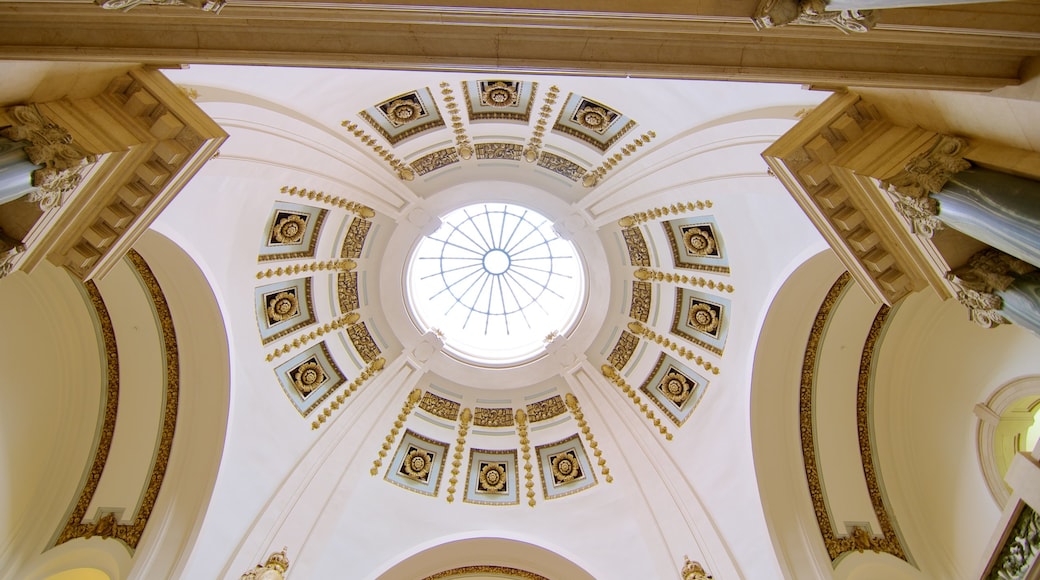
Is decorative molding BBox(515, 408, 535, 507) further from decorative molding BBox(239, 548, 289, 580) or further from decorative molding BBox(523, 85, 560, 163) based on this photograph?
decorative molding BBox(523, 85, 560, 163)

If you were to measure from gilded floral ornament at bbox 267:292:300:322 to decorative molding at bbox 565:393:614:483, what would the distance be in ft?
18.5

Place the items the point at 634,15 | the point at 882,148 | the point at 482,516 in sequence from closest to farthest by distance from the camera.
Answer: the point at 634,15
the point at 882,148
the point at 482,516

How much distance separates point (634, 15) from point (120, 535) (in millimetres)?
9636

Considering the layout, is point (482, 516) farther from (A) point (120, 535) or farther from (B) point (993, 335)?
(B) point (993, 335)

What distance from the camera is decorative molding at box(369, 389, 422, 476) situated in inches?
485

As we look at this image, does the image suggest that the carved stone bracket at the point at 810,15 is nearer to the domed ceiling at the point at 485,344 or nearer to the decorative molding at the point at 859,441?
the domed ceiling at the point at 485,344

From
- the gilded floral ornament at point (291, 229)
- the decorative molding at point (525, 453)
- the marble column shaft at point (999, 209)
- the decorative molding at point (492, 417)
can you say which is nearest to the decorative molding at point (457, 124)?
the gilded floral ornament at point (291, 229)

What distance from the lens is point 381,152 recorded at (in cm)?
1012

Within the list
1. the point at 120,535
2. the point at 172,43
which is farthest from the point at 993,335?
the point at 120,535

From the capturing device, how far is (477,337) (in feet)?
49.8

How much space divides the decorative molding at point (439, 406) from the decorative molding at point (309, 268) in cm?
316

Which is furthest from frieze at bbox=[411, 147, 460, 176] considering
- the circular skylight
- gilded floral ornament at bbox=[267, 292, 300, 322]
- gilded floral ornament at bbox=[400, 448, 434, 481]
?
gilded floral ornament at bbox=[400, 448, 434, 481]

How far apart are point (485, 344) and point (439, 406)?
2143 millimetres

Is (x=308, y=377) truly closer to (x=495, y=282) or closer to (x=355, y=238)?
(x=355, y=238)
